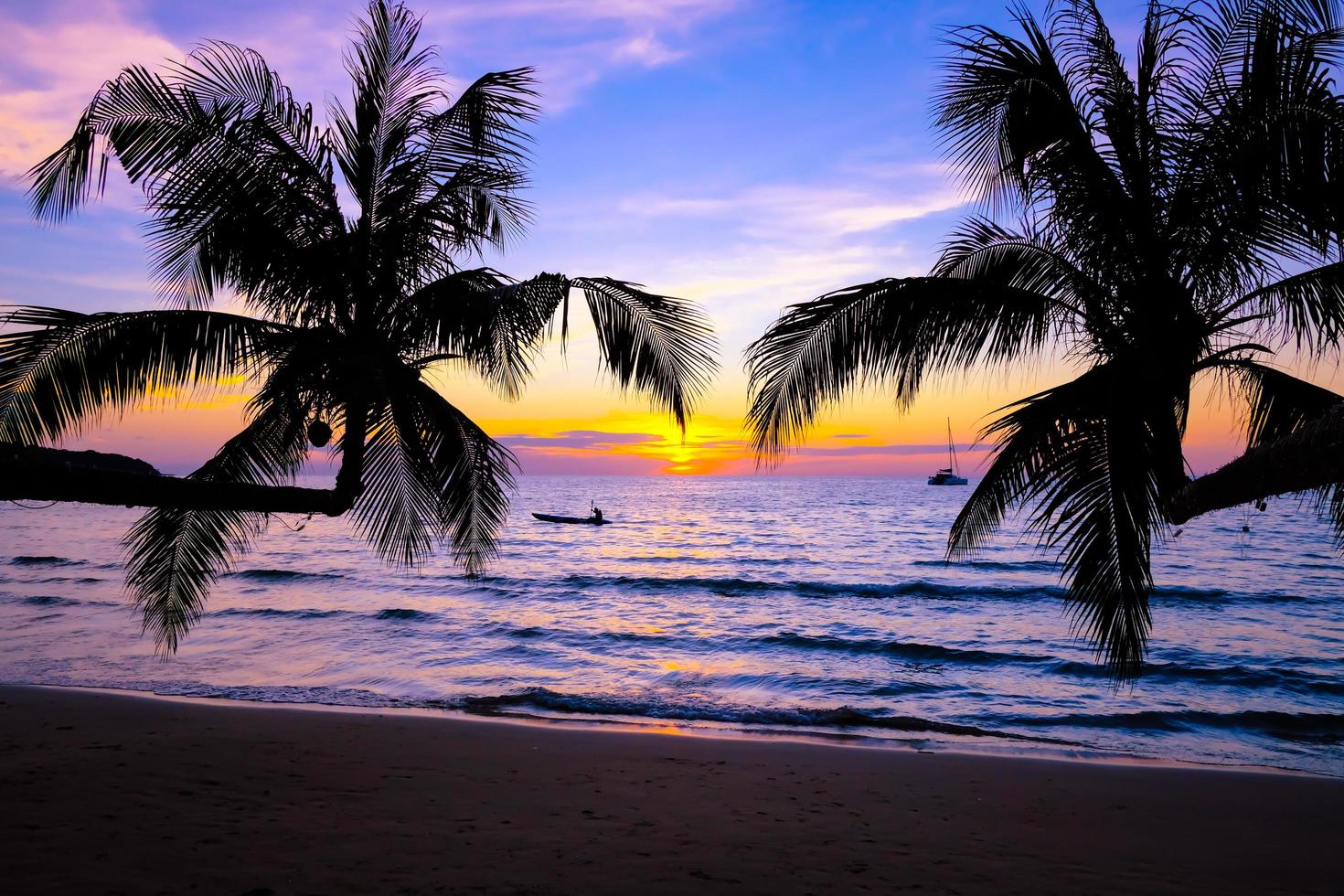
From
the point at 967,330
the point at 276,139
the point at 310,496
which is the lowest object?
the point at 310,496

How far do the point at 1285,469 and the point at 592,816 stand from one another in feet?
15.6

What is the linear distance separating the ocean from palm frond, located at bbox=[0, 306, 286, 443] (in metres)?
6.73

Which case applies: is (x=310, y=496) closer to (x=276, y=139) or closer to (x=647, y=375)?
(x=647, y=375)

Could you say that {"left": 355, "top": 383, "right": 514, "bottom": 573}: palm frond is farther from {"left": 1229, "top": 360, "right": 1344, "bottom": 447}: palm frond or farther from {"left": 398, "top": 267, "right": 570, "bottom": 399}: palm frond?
{"left": 1229, "top": 360, "right": 1344, "bottom": 447}: palm frond

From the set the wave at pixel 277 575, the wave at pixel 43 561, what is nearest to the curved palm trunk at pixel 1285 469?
the wave at pixel 277 575

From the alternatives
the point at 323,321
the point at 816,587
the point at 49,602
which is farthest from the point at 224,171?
the point at 816,587

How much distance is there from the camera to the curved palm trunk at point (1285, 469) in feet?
10.1

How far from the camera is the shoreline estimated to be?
30.4 feet

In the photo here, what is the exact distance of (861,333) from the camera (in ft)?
19.4

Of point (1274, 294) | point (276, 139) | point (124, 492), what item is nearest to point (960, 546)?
point (1274, 294)

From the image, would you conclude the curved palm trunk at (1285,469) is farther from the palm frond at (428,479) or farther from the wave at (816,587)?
the wave at (816,587)

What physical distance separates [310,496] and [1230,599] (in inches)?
1051

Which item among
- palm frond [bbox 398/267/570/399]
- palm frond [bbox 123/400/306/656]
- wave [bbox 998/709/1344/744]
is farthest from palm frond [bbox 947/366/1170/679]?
wave [bbox 998/709/1344/744]

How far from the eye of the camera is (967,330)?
5.97 metres
